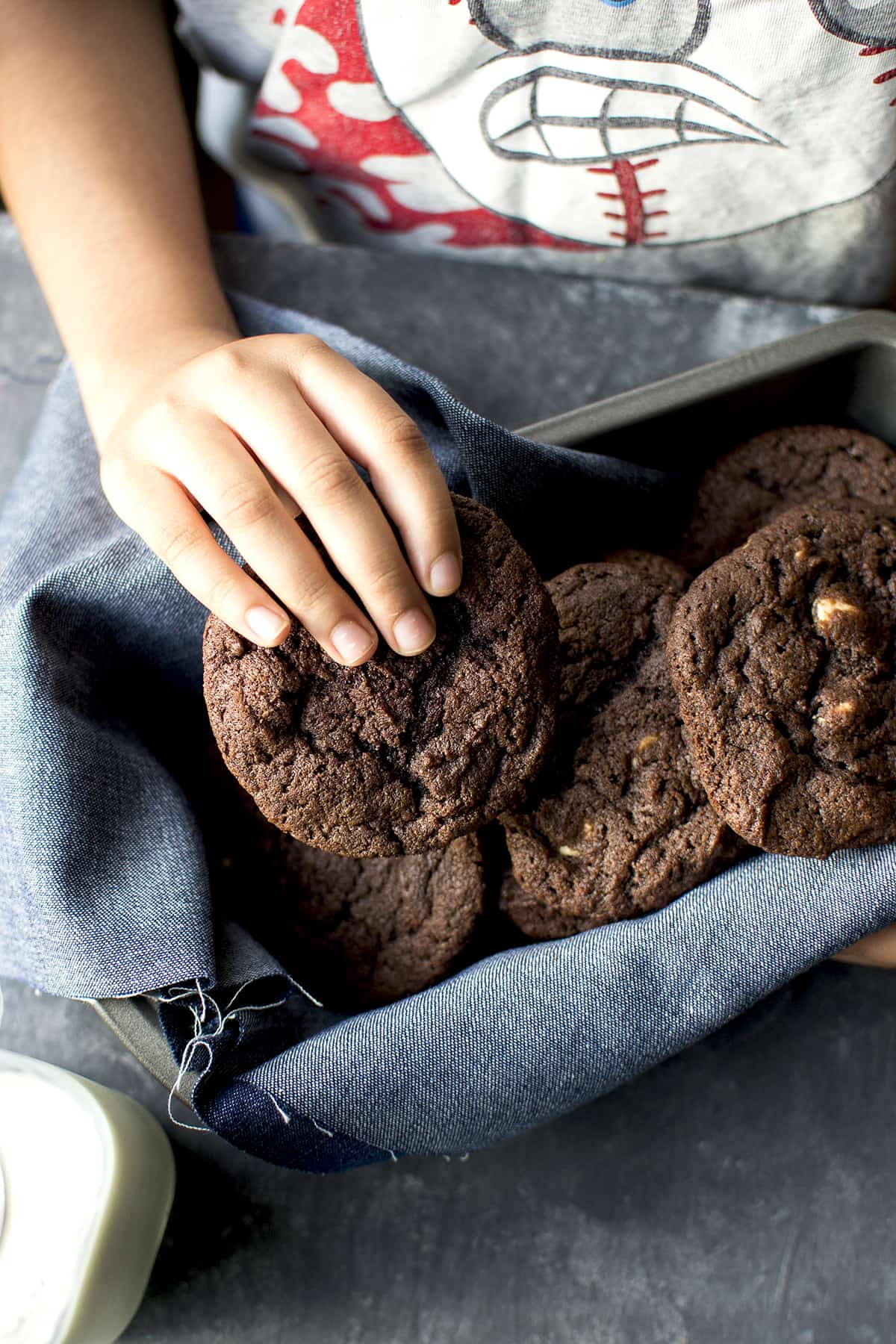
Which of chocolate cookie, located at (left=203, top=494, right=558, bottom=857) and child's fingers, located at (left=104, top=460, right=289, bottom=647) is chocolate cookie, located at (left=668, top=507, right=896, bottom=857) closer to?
chocolate cookie, located at (left=203, top=494, right=558, bottom=857)

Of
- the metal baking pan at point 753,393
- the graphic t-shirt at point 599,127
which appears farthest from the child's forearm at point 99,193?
the metal baking pan at point 753,393

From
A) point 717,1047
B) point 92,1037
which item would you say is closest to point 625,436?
point 717,1047

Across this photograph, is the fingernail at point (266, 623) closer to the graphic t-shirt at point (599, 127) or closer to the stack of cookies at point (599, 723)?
the stack of cookies at point (599, 723)

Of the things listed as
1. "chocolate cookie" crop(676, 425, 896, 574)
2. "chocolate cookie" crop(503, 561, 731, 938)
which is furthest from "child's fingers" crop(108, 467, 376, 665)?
"chocolate cookie" crop(676, 425, 896, 574)

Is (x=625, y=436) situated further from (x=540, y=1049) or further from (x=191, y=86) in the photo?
(x=191, y=86)

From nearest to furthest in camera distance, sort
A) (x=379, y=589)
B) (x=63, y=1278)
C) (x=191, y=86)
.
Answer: (x=379, y=589), (x=63, y=1278), (x=191, y=86)

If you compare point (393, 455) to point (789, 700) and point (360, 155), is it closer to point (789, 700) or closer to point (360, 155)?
point (789, 700)

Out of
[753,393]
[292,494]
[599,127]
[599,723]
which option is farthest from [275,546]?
[599,127]
